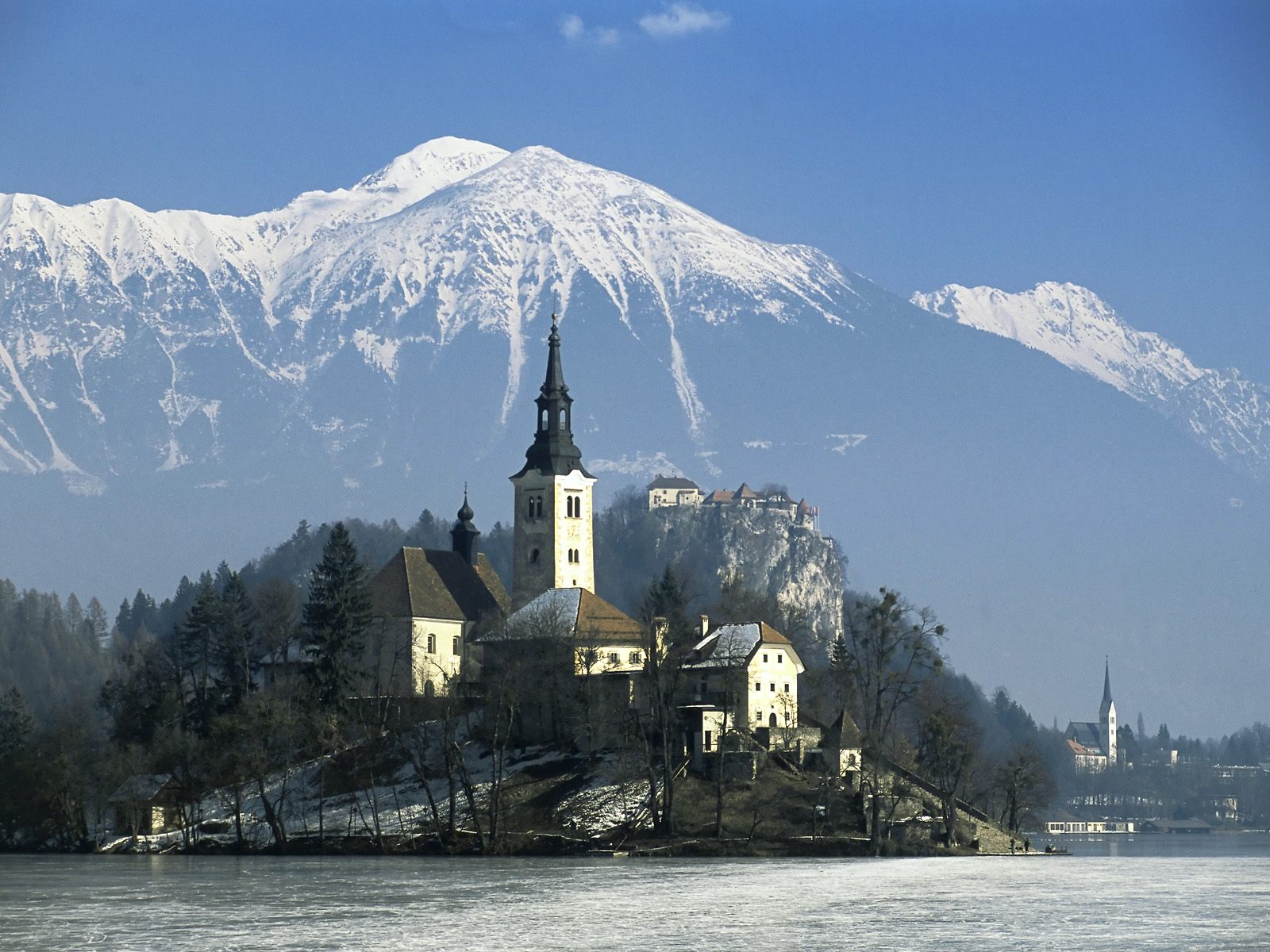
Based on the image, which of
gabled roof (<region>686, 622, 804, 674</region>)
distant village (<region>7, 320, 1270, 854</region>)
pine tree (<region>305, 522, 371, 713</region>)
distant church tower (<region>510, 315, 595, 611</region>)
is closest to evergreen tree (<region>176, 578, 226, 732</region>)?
distant village (<region>7, 320, 1270, 854</region>)

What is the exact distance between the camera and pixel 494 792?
4259 inches

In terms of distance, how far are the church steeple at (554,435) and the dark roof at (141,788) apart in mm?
36342

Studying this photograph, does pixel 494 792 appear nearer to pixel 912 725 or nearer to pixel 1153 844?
pixel 912 725

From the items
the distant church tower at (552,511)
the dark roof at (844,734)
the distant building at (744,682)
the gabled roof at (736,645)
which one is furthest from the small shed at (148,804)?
the dark roof at (844,734)

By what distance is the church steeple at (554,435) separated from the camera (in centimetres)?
14375

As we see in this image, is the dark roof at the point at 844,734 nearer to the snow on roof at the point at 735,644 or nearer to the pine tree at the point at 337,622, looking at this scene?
the snow on roof at the point at 735,644

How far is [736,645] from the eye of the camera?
123 metres

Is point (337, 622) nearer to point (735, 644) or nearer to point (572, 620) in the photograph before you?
point (572, 620)

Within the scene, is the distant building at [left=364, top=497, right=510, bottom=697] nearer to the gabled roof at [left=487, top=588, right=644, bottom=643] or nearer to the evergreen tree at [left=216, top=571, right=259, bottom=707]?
the gabled roof at [left=487, top=588, right=644, bottom=643]

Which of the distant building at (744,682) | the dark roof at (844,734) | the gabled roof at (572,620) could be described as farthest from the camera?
the gabled roof at (572,620)

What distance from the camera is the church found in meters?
122

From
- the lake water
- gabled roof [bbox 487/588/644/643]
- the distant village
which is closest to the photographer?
the lake water

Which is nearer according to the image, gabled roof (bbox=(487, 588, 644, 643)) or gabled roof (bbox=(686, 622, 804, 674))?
gabled roof (bbox=(686, 622, 804, 674))

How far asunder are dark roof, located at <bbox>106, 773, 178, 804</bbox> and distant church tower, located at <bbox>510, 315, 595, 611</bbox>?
31576mm
